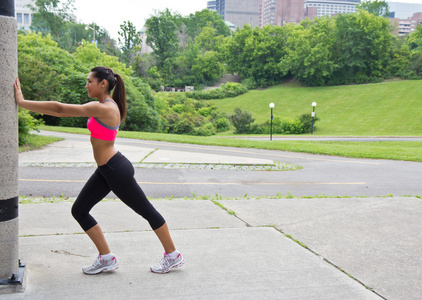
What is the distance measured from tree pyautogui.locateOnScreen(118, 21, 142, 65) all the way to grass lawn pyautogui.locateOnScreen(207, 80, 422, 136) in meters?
20.0

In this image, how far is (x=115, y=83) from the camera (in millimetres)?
3666

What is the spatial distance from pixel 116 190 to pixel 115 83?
93 cm

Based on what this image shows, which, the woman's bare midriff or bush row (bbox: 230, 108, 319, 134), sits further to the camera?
bush row (bbox: 230, 108, 319, 134)

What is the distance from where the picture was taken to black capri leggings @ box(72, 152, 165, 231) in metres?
3.48

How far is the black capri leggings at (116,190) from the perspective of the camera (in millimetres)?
3479

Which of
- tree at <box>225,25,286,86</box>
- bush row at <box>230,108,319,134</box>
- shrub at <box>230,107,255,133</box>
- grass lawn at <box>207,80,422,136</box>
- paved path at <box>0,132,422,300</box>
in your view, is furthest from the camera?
tree at <box>225,25,286,86</box>

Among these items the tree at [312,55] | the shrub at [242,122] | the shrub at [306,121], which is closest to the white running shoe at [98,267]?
the shrub at [242,122]

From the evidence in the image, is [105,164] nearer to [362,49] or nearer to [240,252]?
[240,252]

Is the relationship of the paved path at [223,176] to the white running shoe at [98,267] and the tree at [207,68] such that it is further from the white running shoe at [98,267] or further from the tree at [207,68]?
the tree at [207,68]

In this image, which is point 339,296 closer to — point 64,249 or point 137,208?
point 137,208

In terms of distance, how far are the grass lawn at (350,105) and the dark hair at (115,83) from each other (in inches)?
1493

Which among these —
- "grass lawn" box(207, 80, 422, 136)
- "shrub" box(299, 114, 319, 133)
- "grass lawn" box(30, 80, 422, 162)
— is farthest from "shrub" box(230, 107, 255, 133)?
"grass lawn" box(207, 80, 422, 136)

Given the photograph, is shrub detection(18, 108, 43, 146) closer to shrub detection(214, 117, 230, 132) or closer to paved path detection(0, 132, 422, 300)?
paved path detection(0, 132, 422, 300)

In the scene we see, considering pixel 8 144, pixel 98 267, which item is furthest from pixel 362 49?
pixel 8 144
